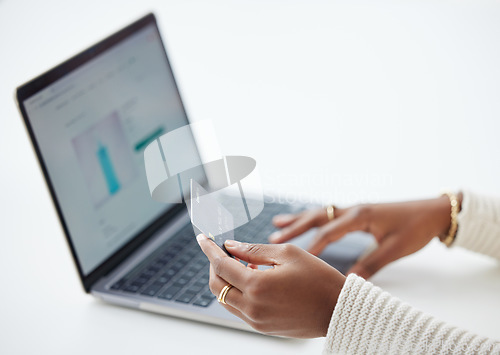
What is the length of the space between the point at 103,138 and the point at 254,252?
31 cm

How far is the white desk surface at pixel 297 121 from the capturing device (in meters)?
0.76

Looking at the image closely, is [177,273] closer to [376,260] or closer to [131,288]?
[131,288]

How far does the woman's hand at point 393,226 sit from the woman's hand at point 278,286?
23 cm

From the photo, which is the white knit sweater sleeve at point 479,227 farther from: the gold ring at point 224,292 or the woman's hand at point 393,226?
the gold ring at point 224,292

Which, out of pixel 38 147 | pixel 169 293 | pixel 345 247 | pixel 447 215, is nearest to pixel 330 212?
pixel 345 247

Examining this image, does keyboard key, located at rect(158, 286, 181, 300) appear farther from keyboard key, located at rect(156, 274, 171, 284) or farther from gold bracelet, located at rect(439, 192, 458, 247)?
gold bracelet, located at rect(439, 192, 458, 247)

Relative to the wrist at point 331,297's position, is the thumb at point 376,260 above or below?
below

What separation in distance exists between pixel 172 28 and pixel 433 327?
1.20 metres

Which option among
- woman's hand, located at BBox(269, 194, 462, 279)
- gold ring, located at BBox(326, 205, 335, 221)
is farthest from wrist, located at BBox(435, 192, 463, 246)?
gold ring, located at BBox(326, 205, 335, 221)

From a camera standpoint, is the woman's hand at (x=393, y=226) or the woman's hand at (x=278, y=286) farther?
the woman's hand at (x=393, y=226)

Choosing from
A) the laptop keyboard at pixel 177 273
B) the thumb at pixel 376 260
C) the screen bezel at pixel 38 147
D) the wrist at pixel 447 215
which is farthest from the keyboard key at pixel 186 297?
the wrist at pixel 447 215

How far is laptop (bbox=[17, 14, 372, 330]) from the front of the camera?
0.74 m

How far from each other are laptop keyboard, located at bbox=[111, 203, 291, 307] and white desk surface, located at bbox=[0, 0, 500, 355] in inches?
1.3

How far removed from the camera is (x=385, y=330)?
1.89 ft
